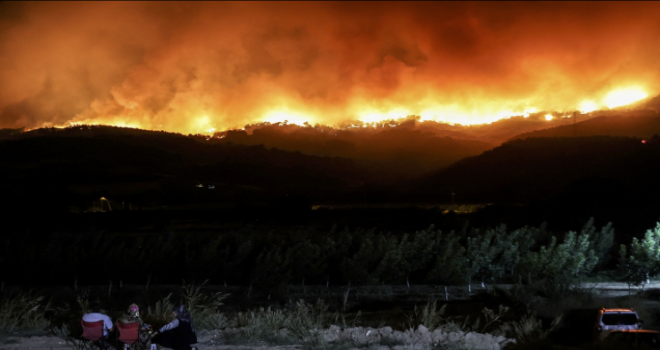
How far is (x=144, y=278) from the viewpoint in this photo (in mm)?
26781

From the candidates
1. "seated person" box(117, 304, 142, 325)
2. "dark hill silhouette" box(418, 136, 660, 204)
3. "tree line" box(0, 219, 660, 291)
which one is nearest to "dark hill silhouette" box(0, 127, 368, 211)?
"dark hill silhouette" box(418, 136, 660, 204)

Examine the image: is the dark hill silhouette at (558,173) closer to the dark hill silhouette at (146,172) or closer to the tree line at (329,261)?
the dark hill silhouette at (146,172)

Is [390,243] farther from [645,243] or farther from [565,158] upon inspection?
[565,158]

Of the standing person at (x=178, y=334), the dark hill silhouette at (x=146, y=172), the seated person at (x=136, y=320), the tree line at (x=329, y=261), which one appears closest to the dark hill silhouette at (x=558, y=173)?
the dark hill silhouette at (x=146, y=172)

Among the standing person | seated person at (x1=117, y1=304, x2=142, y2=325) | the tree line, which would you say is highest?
seated person at (x1=117, y1=304, x2=142, y2=325)

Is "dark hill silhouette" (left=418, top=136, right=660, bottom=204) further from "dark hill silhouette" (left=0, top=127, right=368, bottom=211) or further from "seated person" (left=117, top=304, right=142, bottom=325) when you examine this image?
"seated person" (left=117, top=304, right=142, bottom=325)

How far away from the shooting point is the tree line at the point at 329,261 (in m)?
25.1

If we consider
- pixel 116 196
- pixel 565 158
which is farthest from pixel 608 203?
pixel 116 196

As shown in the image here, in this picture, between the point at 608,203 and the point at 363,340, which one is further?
the point at 608,203

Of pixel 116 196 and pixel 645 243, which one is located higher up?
pixel 116 196

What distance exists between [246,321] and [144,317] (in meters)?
1.92

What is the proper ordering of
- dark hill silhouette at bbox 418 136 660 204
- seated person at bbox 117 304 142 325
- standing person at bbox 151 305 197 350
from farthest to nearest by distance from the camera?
1. dark hill silhouette at bbox 418 136 660 204
2. seated person at bbox 117 304 142 325
3. standing person at bbox 151 305 197 350

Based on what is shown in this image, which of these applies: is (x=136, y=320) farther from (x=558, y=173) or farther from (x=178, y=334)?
(x=558, y=173)

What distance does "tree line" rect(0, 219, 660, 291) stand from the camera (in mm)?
25062
